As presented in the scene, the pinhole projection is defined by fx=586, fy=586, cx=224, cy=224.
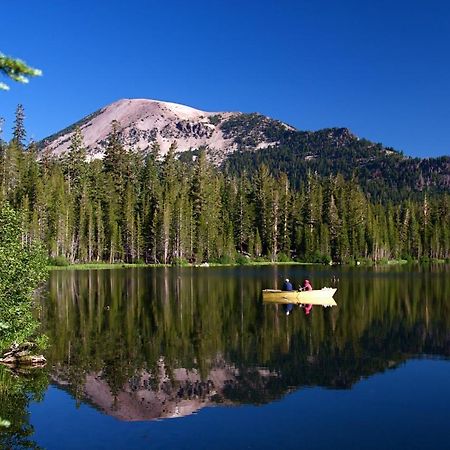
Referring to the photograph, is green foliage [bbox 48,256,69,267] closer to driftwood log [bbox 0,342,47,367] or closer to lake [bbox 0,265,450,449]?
lake [bbox 0,265,450,449]

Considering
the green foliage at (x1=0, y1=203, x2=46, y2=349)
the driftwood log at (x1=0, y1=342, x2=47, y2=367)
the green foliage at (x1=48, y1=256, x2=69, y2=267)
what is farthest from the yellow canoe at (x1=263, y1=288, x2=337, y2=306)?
the green foliage at (x1=48, y1=256, x2=69, y2=267)

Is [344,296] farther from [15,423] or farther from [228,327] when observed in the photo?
[15,423]

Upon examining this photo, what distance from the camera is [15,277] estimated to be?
25125 mm

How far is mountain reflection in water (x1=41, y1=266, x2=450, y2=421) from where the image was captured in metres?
23.8

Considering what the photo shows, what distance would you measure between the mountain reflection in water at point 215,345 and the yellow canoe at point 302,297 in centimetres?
159

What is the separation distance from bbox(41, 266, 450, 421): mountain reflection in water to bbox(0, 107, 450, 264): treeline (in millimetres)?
60228

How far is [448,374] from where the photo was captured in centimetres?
2652

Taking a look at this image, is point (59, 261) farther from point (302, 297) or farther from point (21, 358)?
point (21, 358)

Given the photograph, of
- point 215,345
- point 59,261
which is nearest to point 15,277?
point 215,345

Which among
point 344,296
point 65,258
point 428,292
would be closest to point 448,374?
point 344,296

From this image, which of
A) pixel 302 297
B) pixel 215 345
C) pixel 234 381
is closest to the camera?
pixel 234 381

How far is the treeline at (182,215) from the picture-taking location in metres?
114

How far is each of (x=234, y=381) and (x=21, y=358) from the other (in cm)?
1012

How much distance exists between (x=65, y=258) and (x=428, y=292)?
68.4m
